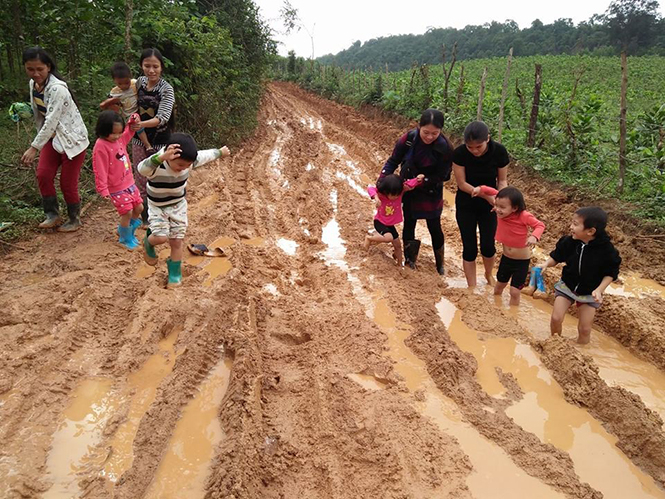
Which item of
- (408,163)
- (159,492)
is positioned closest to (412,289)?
(408,163)

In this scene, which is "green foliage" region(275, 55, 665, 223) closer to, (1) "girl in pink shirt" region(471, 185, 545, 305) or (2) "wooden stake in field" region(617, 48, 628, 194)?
(2) "wooden stake in field" region(617, 48, 628, 194)

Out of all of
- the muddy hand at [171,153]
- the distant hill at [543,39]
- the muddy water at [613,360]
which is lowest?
the muddy water at [613,360]

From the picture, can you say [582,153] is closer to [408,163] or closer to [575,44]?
[408,163]

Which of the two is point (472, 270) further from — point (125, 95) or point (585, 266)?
point (125, 95)

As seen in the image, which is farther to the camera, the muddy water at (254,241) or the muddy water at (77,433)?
the muddy water at (254,241)

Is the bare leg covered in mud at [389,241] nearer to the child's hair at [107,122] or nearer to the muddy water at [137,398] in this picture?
the muddy water at [137,398]

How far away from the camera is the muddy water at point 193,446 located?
230 centimetres

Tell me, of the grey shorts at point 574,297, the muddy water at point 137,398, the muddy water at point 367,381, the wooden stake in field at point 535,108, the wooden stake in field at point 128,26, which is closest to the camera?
the muddy water at point 137,398

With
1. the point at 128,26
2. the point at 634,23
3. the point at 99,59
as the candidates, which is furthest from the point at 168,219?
the point at 634,23

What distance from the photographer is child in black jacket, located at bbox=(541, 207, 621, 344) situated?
3625mm

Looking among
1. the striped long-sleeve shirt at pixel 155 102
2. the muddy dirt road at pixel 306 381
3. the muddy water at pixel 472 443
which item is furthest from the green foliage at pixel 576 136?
the striped long-sleeve shirt at pixel 155 102

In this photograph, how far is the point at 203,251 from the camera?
5172mm

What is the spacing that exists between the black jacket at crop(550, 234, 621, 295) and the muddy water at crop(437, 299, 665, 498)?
2.35 ft

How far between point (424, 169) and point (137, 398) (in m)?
3.47
